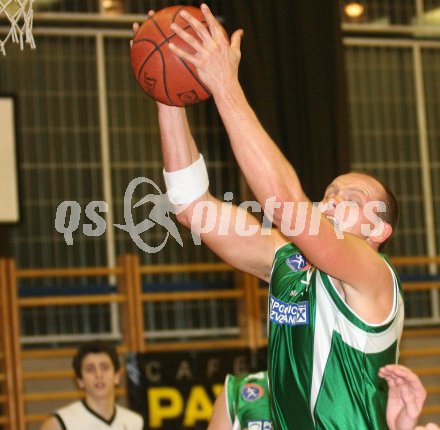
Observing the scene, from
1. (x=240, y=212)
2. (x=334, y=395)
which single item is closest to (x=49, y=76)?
(x=240, y=212)

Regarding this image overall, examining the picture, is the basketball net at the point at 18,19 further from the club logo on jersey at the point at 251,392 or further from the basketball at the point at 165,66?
the club logo on jersey at the point at 251,392

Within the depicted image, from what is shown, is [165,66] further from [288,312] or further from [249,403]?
[249,403]

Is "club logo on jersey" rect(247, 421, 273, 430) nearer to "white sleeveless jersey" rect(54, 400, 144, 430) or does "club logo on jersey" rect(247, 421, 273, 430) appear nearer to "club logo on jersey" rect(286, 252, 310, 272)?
"club logo on jersey" rect(286, 252, 310, 272)

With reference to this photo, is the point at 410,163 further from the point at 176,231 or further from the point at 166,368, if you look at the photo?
the point at 166,368

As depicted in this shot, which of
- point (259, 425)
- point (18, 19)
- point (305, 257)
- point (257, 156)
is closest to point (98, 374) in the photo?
point (259, 425)

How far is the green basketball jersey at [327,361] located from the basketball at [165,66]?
0.74 m

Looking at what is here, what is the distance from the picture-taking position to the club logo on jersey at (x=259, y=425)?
4.54 meters

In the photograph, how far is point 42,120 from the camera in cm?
892

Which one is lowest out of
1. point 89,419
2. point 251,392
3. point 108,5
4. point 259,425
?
point 89,419

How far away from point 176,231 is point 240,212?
542 cm

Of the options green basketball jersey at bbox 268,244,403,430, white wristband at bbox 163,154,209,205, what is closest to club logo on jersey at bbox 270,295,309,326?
green basketball jersey at bbox 268,244,403,430

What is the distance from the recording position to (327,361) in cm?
318

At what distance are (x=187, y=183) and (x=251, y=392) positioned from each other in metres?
1.69

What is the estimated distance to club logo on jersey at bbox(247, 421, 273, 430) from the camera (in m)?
A: 4.54
